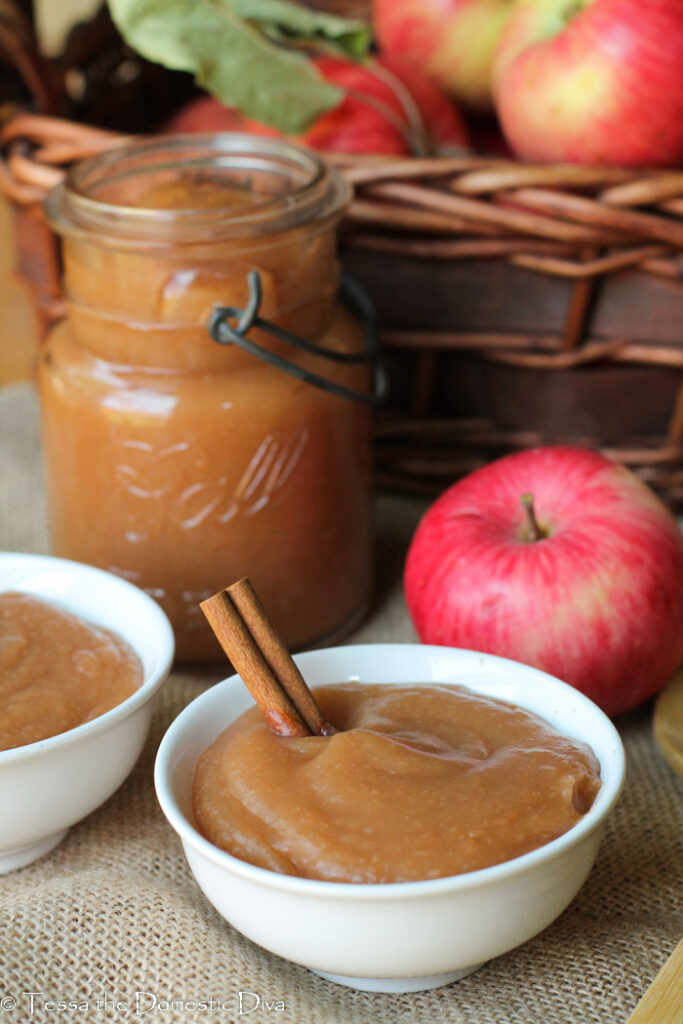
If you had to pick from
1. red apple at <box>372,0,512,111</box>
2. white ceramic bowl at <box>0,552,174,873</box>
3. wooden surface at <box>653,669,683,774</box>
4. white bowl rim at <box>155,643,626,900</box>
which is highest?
red apple at <box>372,0,512,111</box>

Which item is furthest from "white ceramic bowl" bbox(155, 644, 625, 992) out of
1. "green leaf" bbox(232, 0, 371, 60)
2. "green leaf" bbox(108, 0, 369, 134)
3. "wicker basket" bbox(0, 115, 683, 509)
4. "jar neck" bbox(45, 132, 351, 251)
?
"green leaf" bbox(232, 0, 371, 60)

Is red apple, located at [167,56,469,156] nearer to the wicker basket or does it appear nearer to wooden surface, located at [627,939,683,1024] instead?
the wicker basket

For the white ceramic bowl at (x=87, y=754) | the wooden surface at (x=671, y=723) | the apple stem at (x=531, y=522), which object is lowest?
the wooden surface at (x=671, y=723)

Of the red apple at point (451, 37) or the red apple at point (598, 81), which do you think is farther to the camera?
the red apple at point (451, 37)

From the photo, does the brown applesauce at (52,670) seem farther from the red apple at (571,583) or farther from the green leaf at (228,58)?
the green leaf at (228,58)

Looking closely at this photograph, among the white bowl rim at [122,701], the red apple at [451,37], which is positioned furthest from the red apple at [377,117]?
the white bowl rim at [122,701]
